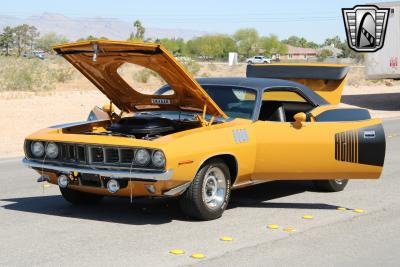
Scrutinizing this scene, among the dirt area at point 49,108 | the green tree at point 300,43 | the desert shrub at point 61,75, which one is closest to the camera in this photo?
the dirt area at point 49,108

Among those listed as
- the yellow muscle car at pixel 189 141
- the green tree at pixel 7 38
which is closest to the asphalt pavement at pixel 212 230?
the yellow muscle car at pixel 189 141

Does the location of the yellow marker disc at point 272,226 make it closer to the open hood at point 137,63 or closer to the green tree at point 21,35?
the open hood at point 137,63

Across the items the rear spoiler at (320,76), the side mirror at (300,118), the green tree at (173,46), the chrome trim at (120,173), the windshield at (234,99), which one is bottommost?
the chrome trim at (120,173)

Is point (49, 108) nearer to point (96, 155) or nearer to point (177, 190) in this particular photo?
point (96, 155)

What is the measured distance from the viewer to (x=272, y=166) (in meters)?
7.91

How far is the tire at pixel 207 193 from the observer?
721cm

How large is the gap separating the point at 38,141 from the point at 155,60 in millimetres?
1528

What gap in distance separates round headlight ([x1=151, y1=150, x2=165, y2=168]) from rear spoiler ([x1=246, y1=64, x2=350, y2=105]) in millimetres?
4010

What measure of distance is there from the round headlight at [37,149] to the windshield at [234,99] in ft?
→ 5.92

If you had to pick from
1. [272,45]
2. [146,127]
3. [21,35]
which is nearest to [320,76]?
[146,127]

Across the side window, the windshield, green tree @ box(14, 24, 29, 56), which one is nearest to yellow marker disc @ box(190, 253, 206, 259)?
the windshield

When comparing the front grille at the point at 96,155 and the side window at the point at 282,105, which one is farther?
the side window at the point at 282,105

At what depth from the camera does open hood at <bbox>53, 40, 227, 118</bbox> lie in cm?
732

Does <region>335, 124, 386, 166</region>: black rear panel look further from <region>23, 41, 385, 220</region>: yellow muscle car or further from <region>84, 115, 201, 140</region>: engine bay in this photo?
<region>84, 115, 201, 140</region>: engine bay
